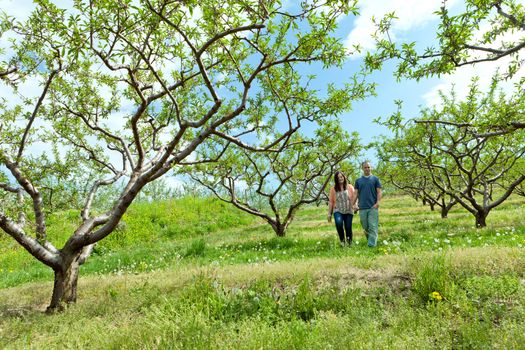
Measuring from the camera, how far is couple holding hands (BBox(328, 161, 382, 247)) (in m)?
9.74

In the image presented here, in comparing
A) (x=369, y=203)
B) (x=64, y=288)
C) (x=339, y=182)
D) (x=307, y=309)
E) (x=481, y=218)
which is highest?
(x=339, y=182)

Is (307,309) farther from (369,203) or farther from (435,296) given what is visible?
(369,203)

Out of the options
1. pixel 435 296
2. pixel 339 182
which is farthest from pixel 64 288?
pixel 339 182

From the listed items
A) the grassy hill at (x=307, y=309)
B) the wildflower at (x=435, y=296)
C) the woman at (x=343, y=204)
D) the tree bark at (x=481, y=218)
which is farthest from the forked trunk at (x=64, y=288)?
the tree bark at (x=481, y=218)

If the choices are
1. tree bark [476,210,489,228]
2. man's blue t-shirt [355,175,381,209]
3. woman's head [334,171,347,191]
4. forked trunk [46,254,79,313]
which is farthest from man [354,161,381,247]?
forked trunk [46,254,79,313]

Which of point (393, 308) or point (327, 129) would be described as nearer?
point (393, 308)

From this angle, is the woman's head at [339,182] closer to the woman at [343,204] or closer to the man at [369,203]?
the woman at [343,204]

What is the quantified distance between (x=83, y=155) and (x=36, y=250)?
5.07m

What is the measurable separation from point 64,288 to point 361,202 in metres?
7.93

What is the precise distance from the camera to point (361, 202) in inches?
393

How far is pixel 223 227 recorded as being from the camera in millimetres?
26609

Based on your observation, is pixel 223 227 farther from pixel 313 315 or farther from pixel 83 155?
pixel 313 315

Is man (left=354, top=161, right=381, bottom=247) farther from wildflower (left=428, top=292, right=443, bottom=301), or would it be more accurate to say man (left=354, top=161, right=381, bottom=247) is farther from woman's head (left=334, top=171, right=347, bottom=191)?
wildflower (left=428, top=292, right=443, bottom=301)

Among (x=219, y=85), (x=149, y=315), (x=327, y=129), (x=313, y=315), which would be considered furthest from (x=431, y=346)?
(x=327, y=129)
